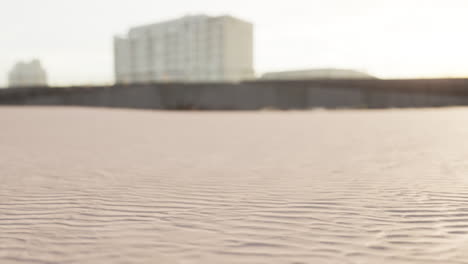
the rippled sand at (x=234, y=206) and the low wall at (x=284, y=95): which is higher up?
the low wall at (x=284, y=95)

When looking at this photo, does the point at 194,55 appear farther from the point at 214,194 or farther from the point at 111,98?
the point at 214,194

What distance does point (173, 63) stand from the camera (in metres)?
69.2

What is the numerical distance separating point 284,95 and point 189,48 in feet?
149

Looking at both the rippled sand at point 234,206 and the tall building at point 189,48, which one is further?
the tall building at point 189,48

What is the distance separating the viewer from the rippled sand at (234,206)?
7.80 feet

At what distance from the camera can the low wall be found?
2097 cm

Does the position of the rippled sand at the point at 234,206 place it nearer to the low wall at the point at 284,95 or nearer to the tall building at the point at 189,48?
the low wall at the point at 284,95

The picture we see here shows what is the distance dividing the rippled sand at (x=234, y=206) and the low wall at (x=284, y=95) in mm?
15404

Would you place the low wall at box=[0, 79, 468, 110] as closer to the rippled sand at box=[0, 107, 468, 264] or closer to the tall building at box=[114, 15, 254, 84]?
the rippled sand at box=[0, 107, 468, 264]

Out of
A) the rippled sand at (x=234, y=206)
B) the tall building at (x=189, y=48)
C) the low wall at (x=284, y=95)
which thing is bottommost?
the rippled sand at (x=234, y=206)

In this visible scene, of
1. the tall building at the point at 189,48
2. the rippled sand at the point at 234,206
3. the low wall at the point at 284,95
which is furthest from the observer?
the tall building at the point at 189,48

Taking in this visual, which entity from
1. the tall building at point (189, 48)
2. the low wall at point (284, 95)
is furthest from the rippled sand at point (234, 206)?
the tall building at point (189, 48)

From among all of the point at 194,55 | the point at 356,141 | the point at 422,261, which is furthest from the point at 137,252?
the point at 194,55

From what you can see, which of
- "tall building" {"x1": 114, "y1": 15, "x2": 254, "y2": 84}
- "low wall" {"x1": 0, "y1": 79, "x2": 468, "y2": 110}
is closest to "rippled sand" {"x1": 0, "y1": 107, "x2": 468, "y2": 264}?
"low wall" {"x1": 0, "y1": 79, "x2": 468, "y2": 110}
